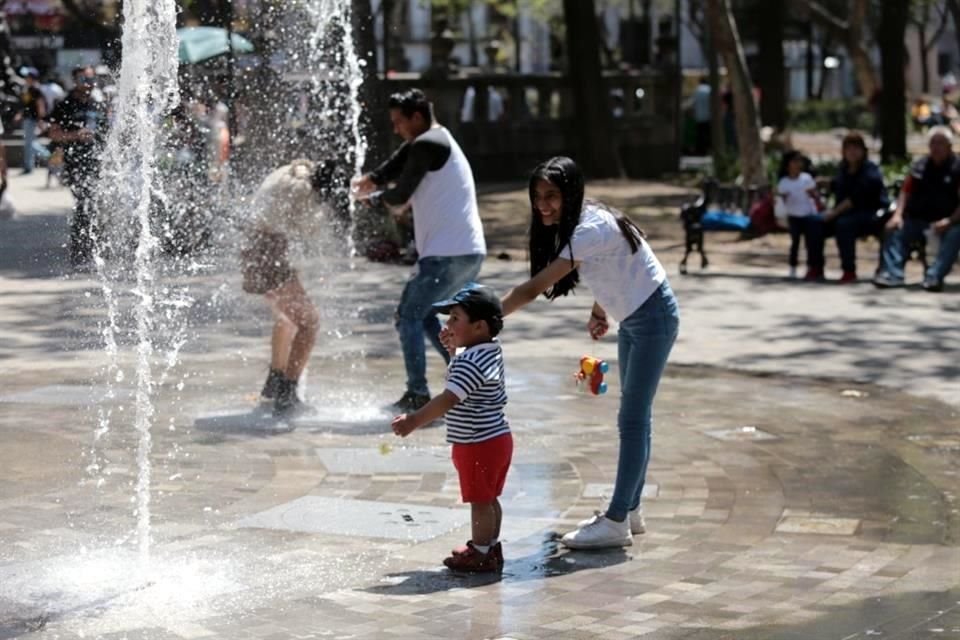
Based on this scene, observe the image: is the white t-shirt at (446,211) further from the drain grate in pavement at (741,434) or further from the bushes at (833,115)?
the bushes at (833,115)

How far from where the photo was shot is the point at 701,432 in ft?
32.7

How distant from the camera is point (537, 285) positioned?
7.08 meters

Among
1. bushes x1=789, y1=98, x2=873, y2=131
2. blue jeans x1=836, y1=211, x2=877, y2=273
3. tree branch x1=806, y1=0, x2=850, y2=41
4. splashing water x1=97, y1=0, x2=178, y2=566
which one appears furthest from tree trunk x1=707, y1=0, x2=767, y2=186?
bushes x1=789, y1=98, x2=873, y2=131

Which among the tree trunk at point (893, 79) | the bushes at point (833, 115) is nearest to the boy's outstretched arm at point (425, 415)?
the tree trunk at point (893, 79)

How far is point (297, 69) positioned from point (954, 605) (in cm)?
1299

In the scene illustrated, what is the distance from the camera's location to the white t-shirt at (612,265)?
714cm

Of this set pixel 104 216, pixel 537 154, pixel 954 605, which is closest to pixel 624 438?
pixel 954 605

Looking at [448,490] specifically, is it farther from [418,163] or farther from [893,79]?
[893,79]

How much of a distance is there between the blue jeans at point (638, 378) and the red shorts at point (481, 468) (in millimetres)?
648

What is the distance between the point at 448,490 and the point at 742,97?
49.6ft

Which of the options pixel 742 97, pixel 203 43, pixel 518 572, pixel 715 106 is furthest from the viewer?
pixel 715 106

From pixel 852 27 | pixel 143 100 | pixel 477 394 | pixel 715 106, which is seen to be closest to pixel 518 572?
pixel 477 394

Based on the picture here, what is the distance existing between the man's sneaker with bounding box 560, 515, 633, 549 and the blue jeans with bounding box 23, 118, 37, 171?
1887 centimetres

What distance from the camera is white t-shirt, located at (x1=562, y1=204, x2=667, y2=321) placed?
7.14m
